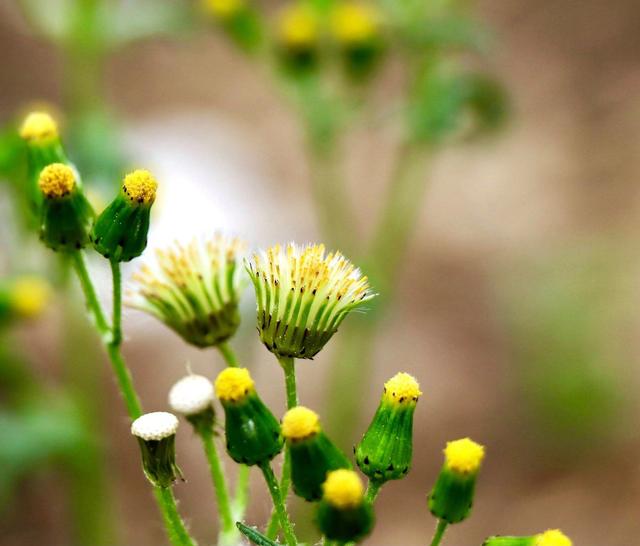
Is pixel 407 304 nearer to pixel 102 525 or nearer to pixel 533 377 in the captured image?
pixel 533 377

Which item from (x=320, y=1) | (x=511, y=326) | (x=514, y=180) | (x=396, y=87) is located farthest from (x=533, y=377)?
(x=396, y=87)

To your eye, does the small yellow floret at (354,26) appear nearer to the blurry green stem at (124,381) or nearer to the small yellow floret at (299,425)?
the blurry green stem at (124,381)

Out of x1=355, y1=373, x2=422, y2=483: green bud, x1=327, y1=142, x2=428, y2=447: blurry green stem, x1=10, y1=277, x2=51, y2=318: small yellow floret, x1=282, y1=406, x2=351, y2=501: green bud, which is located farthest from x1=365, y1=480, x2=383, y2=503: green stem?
x1=327, y1=142, x2=428, y2=447: blurry green stem

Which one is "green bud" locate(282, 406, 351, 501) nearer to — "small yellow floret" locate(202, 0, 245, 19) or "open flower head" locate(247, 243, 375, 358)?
"open flower head" locate(247, 243, 375, 358)

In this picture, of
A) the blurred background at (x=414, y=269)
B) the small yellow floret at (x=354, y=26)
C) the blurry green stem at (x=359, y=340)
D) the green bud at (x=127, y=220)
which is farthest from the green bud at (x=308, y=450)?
the small yellow floret at (x=354, y=26)

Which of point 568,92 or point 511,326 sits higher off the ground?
point 568,92

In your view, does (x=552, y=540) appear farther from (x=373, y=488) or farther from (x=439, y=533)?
(x=373, y=488)

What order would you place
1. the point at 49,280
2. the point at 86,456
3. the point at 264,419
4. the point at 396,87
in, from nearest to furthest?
the point at 264,419
the point at 49,280
the point at 86,456
the point at 396,87
